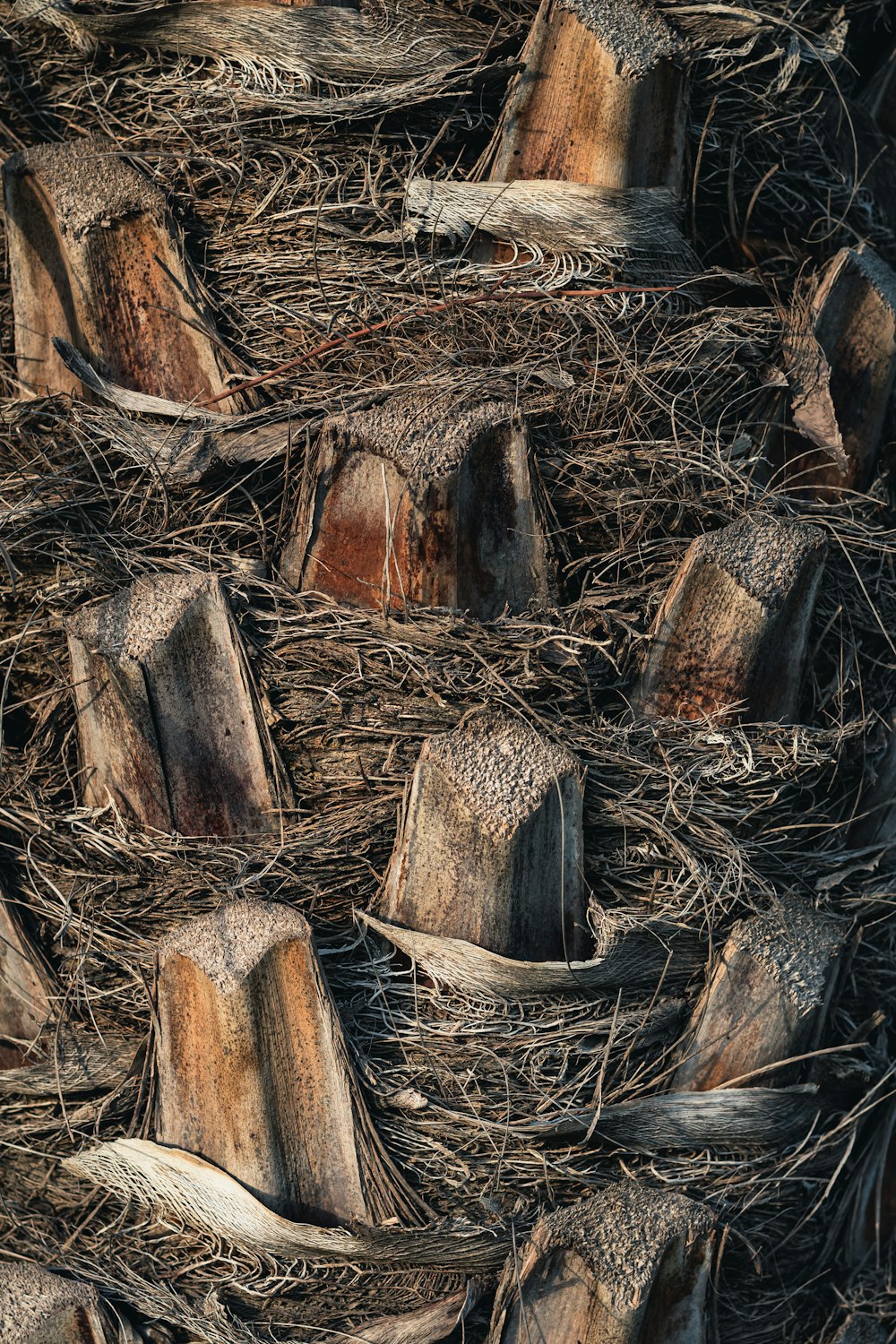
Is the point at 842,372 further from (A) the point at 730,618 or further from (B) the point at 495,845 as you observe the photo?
(B) the point at 495,845

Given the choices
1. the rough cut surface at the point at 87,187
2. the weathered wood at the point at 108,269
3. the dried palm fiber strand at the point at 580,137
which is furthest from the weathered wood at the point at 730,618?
the rough cut surface at the point at 87,187

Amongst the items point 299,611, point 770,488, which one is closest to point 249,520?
point 299,611

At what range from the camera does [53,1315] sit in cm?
138

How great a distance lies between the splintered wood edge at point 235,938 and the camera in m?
1.28

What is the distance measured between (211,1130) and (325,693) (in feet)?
1.73

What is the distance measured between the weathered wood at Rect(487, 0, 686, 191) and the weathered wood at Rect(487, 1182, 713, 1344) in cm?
123

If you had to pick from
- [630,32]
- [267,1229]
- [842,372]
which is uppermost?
[630,32]

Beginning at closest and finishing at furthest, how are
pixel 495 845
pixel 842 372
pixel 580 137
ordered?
pixel 495 845
pixel 580 137
pixel 842 372

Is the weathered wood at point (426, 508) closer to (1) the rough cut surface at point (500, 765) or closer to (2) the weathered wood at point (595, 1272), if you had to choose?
(1) the rough cut surface at point (500, 765)

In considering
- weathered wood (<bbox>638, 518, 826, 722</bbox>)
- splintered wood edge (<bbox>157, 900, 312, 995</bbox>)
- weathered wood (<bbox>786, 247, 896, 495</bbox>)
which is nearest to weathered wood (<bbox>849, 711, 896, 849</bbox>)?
weathered wood (<bbox>638, 518, 826, 722</bbox>)

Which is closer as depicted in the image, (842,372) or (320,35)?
(320,35)

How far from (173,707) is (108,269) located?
1.79ft

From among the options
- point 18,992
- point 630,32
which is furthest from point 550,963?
point 630,32

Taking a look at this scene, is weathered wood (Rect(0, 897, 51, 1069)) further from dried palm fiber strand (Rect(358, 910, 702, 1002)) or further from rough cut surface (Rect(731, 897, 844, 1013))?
rough cut surface (Rect(731, 897, 844, 1013))
